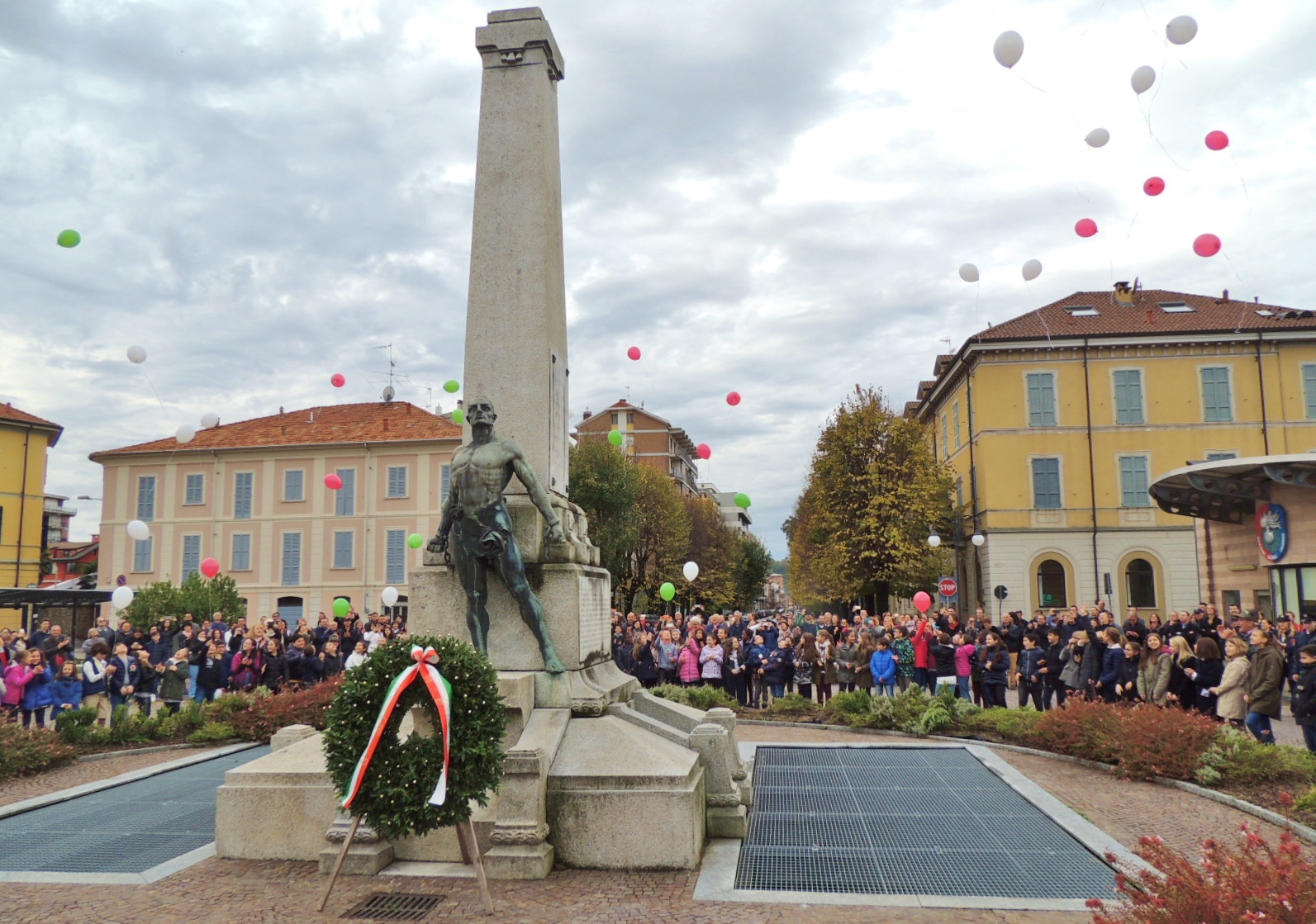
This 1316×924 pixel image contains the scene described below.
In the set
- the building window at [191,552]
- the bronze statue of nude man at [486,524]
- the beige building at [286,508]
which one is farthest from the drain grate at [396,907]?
the building window at [191,552]

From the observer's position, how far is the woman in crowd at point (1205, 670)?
12.5 metres

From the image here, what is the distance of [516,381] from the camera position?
8.56 metres

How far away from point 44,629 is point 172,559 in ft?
87.9

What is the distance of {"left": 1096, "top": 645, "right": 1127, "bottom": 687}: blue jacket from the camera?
12.9m

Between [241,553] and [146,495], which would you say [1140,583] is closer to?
[241,553]

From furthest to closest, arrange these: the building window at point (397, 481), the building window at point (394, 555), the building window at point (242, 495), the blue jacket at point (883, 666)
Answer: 1. the building window at point (242, 495)
2. the building window at point (397, 481)
3. the building window at point (394, 555)
4. the blue jacket at point (883, 666)

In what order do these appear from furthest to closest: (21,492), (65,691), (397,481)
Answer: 1. (21,492)
2. (397,481)
3. (65,691)

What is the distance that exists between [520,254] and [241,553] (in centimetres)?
4034

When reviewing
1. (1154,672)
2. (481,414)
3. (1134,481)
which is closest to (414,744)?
(481,414)

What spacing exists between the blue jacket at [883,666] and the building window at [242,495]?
118 feet

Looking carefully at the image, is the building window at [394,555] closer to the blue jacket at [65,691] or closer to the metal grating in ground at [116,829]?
the blue jacket at [65,691]

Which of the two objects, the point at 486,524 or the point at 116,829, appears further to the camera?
the point at 116,829

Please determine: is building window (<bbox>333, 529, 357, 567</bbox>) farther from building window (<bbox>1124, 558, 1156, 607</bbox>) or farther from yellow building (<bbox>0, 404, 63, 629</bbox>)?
building window (<bbox>1124, 558, 1156, 607</bbox>)

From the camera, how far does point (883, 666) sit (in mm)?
16266
